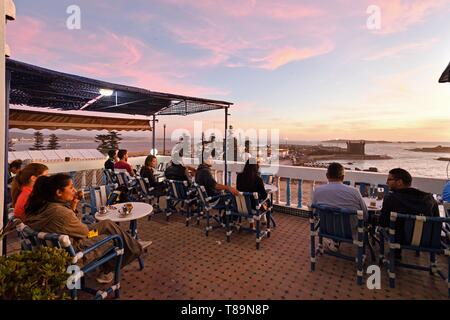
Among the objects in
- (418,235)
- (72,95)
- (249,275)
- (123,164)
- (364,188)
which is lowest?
(249,275)

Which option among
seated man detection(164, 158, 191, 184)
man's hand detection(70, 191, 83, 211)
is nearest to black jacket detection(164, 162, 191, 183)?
seated man detection(164, 158, 191, 184)

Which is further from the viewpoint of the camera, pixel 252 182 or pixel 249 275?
pixel 252 182

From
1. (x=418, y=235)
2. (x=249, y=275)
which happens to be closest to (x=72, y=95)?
(x=249, y=275)

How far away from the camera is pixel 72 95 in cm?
479

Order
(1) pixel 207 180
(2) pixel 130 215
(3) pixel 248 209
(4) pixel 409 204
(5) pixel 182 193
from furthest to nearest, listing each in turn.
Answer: (5) pixel 182 193 < (1) pixel 207 180 < (3) pixel 248 209 < (2) pixel 130 215 < (4) pixel 409 204

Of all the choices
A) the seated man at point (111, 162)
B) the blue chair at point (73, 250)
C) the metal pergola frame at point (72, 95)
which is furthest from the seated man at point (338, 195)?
the seated man at point (111, 162)

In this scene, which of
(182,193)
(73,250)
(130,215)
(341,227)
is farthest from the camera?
(182,193)

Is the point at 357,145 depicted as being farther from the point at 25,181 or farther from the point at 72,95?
the point at 25,181

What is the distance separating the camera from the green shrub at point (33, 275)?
3.84 feet

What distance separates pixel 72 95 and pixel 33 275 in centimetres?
469

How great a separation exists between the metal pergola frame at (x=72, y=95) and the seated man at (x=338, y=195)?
330 centimetres
